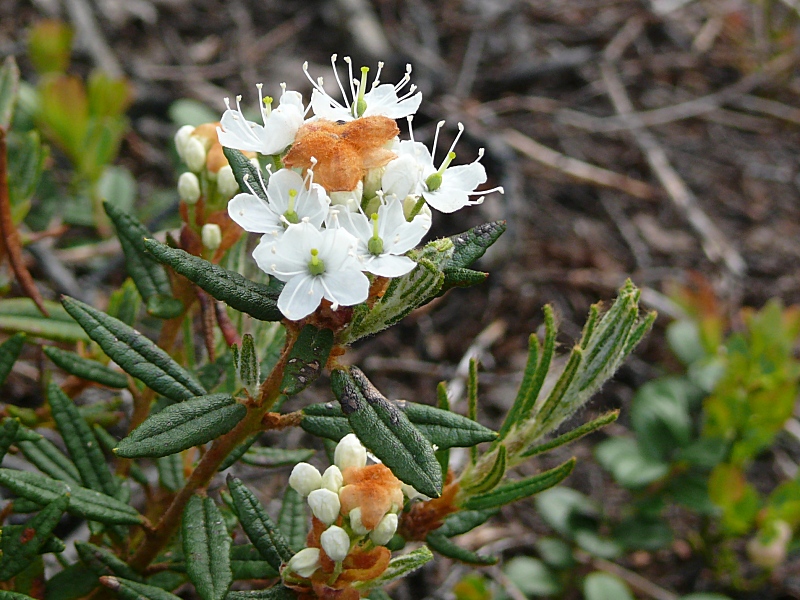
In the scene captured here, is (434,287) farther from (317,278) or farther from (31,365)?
(31,365)

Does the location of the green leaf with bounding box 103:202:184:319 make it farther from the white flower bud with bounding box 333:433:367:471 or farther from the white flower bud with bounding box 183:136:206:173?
the white flower bud with bounding box 333:433:367:471

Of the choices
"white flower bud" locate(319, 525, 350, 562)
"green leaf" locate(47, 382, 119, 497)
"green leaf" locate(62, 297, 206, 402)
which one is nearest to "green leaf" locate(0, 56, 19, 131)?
"green leaf" locate(47, 382, 119, 497)

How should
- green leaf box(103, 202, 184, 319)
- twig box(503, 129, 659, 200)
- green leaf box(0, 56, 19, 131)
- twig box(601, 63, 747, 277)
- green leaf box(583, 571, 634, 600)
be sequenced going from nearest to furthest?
green leaf box(103, 202, 184, 319) → green leaf box(0, 56, 19, 131) → green leaf box(583, 571, 634, 600) → twig box(601, 63, 747, 277) → twig box(503, 129, 659, 200)

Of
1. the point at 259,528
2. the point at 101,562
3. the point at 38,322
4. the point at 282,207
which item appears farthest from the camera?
the point at 38,322

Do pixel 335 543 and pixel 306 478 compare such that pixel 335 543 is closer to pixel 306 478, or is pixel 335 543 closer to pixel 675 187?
pixel 306 478

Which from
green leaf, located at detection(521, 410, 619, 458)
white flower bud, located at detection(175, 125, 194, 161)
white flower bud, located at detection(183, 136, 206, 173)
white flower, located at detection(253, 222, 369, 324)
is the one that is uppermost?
white flower bud, located at detection(175, 125, 194, 161)

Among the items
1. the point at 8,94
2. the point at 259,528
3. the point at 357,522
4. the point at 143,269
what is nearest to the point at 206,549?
the point at 259,528

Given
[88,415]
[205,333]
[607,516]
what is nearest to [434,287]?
[205,333]

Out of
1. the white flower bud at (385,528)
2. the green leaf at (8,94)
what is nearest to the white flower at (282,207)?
the white flower bud at (385,528)
